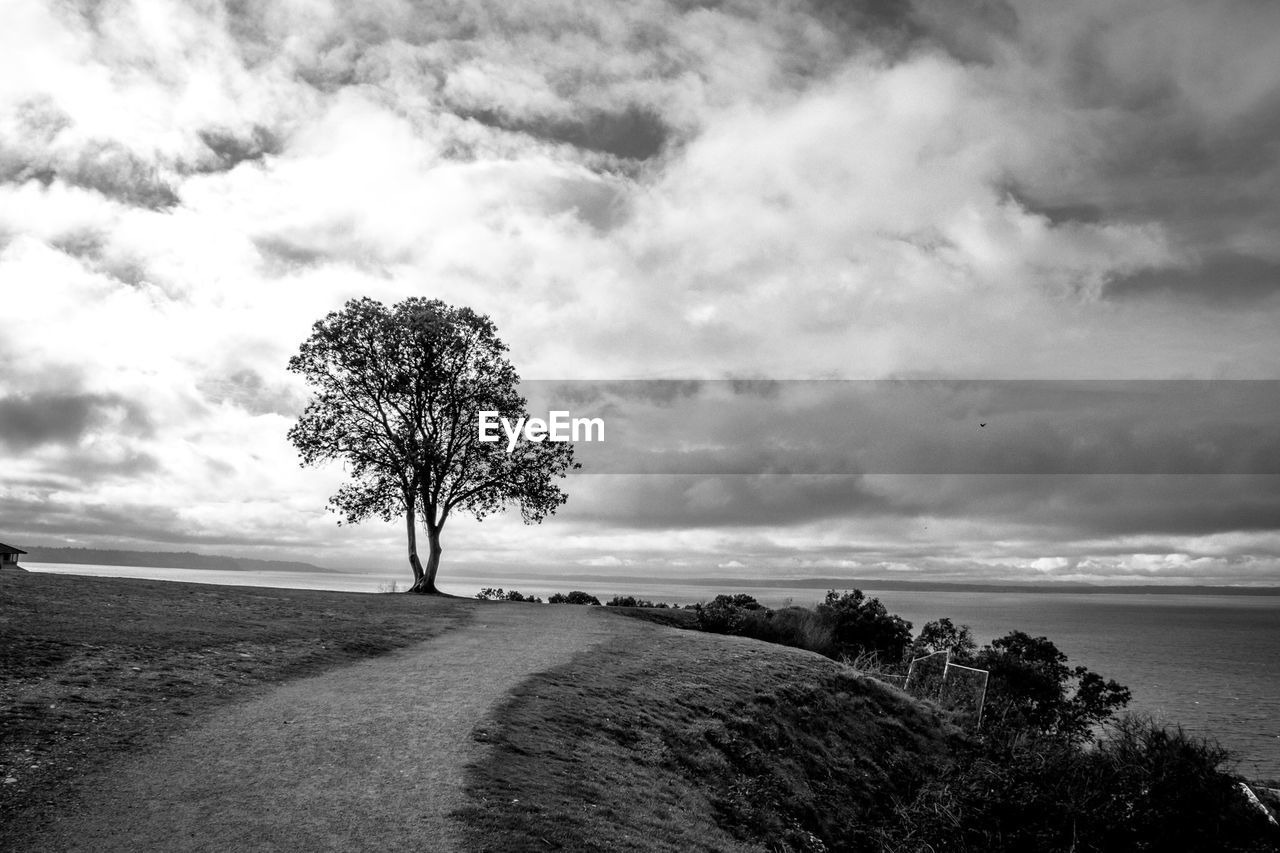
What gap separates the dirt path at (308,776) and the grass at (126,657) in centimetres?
61

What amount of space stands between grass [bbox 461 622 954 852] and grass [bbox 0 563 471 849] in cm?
484

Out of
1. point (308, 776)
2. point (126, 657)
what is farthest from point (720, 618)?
point (308, 776)

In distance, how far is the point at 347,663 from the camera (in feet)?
61.8

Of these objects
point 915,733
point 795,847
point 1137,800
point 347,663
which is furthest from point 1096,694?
point 347,663

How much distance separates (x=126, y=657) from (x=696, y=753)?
1092 centimetres

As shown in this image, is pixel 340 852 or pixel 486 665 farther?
pixel 486 665

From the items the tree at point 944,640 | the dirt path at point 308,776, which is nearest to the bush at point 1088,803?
the dirt path at point 308,776

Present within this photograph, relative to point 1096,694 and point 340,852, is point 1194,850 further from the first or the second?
point 1096,694

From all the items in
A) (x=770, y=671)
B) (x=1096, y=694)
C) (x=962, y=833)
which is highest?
(x=770, y=671)

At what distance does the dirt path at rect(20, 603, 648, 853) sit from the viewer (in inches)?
356

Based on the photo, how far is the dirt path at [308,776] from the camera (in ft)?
29.7

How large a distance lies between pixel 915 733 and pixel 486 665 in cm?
1323

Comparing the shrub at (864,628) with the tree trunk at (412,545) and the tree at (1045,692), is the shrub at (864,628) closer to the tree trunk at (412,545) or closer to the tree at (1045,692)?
the tree at (1045,692)

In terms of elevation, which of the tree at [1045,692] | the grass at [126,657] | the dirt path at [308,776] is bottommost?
the tree at [1045,692]
